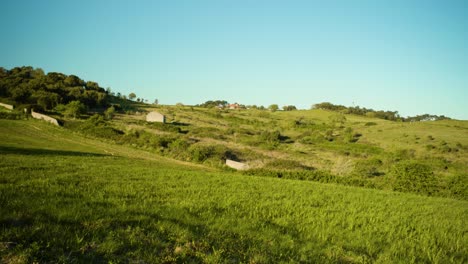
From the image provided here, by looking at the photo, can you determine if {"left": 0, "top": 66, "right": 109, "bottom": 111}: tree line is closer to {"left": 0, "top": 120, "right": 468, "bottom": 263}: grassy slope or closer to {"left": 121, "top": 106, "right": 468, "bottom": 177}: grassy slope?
{"left": 121, "top": 106, "right": 468, "bottom": 177}: grassy slope

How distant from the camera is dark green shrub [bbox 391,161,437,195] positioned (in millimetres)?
22281

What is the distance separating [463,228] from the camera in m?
10.9

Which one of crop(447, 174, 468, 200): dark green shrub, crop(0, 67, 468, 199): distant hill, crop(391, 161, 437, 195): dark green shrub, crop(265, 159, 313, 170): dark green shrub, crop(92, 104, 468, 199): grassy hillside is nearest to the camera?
crop(447, 174, 468, 200): dark green shrub

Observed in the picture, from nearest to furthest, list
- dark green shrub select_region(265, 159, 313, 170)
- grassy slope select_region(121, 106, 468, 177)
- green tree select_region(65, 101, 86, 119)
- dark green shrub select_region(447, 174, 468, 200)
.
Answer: dark green shrub select_region(447, 174, 468, 200), dark green shrub select_region(265, 159, 313, 170), grassy slope select_region(121, 106, 468, 177), green tree select_region(65, 101, 86, 119)

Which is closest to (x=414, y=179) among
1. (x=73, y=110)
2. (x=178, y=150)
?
(x=178, y=150)

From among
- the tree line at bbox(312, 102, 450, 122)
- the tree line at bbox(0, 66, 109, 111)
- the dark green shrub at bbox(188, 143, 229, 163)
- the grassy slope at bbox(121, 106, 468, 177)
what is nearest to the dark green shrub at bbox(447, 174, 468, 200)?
the grassy slope at bbox(121, 106, 468, 177)

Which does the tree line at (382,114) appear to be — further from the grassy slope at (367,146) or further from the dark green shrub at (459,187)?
the dark green shrub at (459,187)

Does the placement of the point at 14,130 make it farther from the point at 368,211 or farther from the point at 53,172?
the point at 368,211

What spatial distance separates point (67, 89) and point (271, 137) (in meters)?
60.3

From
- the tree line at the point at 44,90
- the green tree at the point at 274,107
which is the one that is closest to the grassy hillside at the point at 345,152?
the tree line at the point at 44,90

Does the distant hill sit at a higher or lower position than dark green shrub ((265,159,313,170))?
higher

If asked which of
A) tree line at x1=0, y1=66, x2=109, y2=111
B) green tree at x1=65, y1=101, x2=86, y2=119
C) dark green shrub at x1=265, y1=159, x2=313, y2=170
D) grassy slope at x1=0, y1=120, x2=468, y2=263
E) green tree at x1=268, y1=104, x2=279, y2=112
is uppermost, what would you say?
green tree at x1=268, y1=104, x2=279, y2=112

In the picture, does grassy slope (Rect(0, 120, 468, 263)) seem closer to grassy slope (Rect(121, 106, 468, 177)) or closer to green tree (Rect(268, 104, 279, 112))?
grassy slope (Rect(121, 106, 468, 177))

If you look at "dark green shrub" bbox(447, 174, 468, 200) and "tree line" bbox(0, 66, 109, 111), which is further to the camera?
"tree line" bbox(0, 66, 109, 111)
